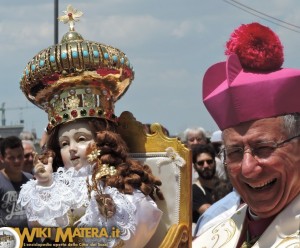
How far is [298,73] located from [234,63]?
0.21 metres

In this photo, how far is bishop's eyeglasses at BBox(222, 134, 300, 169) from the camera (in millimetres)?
2436

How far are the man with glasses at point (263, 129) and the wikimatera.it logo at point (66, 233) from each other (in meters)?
1.54

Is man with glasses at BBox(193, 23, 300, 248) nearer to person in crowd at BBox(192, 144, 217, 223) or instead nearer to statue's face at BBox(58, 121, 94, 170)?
statue's face at BBox(58, 121, 94, 170)

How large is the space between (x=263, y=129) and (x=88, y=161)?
6.01ft

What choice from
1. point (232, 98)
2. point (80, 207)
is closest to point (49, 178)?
point (80, 207)

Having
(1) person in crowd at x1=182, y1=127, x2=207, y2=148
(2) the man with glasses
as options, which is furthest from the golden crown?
(1) person in crowd at x1=182, y1=127, x2=207, y2=148

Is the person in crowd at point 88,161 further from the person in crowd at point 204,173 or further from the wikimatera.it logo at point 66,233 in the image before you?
the person in crowd at point 204,173

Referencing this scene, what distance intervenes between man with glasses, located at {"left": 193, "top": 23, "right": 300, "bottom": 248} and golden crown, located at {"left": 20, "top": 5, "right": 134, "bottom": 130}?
5.83ft

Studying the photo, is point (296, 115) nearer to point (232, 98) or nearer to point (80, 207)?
point (232, 98)

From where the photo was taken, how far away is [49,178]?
4148 millimetres

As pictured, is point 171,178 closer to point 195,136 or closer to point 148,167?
point 148,167

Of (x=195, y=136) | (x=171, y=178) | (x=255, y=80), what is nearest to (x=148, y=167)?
(x=171, y=178)

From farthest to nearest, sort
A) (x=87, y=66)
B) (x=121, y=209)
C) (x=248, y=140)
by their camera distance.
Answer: (x=87, y=66) < (x=121, y=209) < (x=248, y=140)

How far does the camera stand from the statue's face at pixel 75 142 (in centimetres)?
419
